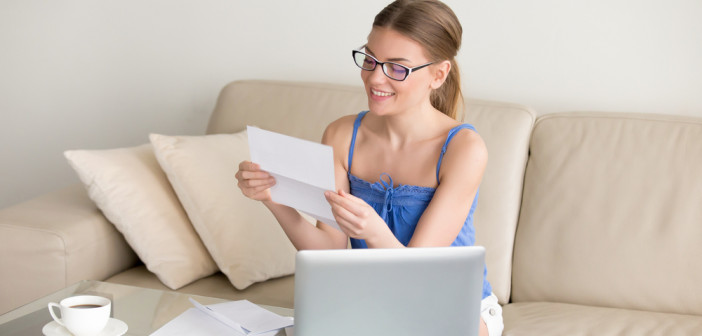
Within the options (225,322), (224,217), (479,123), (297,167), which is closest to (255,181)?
(297,167)

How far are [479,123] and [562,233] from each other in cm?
39

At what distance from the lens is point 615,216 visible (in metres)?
1.93

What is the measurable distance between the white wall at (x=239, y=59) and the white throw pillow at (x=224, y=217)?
2.28ft

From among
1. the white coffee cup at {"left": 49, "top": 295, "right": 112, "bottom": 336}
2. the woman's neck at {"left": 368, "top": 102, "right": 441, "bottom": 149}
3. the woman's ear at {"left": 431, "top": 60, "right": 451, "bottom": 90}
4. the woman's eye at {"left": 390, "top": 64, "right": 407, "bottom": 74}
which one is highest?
the woman's eye at {"left": 390, "top": 64, "right": 407, "bottom": 74}

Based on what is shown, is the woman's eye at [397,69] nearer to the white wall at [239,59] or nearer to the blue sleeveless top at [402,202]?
the blue sleeveless top at [402,202]

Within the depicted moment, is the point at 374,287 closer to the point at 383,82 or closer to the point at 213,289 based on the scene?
the point at 383,82

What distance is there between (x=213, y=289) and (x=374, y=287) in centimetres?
99

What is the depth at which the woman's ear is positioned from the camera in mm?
1500

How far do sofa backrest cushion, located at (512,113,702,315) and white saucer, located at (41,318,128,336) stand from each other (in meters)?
1.14

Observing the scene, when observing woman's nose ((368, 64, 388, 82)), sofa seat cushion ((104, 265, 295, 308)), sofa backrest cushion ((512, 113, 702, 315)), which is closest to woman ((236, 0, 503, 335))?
woman's nose ((368, 64, 388, 82))

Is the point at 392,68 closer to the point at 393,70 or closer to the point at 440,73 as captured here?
the point at 393,70

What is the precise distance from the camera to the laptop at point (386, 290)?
1.02 meters

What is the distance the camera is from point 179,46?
2686 mm

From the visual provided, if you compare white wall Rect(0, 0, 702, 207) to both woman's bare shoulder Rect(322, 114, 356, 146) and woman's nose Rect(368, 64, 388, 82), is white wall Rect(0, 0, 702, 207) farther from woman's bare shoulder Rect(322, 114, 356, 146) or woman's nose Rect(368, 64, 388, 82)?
woman's nose Rect(368, 64, 388, 82)
